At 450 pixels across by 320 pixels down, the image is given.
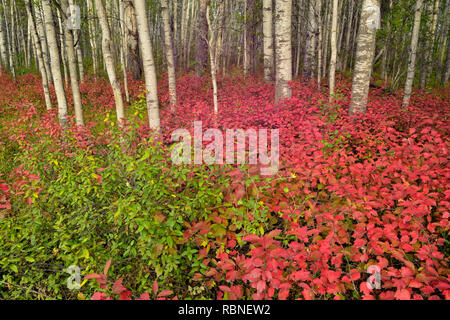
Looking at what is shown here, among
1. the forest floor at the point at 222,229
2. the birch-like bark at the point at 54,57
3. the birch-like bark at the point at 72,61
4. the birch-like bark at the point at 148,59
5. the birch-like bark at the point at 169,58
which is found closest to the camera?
the forest floor at the point at 222,229

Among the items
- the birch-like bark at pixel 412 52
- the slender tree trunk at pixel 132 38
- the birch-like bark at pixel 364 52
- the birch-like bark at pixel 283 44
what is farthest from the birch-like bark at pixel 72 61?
the birch-like bark at pixel 412 52

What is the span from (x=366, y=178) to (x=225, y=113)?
4713 millimetres

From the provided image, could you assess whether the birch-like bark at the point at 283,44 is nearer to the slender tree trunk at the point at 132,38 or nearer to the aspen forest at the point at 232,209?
the aspen forest at the point at 232,209

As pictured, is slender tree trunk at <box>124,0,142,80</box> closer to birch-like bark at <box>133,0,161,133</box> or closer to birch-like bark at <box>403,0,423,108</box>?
birch-like bark at <box>133,0,161,133</box>

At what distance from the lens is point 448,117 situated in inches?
211

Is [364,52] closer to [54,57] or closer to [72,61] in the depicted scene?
[72,61]

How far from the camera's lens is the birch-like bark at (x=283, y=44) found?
6438 millimetres

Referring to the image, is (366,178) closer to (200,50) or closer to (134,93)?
(134,93)

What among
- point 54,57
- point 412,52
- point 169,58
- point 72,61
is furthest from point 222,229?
point 412,52

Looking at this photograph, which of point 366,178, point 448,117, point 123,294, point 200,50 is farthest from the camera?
point 200,50

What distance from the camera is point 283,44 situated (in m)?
6.50

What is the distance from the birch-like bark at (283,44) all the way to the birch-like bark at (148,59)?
338 cm

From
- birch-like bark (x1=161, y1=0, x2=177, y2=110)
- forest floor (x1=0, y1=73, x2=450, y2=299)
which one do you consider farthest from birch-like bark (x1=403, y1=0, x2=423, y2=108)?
birch-like bark (x1=161, y1=0, x2=177, y2=110)
